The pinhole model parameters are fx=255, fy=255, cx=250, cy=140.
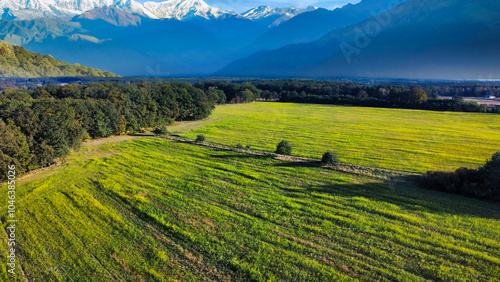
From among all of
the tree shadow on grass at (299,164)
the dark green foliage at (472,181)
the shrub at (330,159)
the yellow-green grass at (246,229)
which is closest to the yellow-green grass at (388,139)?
the shrub at (330,159)

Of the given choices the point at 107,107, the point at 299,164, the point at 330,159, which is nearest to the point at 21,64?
the point at 107,107

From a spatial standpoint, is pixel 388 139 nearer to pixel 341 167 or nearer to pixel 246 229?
pixel 341 167

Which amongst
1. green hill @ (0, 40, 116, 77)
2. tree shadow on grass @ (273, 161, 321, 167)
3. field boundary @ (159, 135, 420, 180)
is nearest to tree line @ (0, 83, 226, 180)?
field boundary @ (159, 135, 420, 180)

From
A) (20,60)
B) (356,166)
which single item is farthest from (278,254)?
(20,60)

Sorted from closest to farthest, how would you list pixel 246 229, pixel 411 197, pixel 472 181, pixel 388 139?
pixel 246 229 < pixel 411 197 < pixel 472 181 < pixel 388 139

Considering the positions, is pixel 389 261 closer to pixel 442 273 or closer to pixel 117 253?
pixel 442 273
